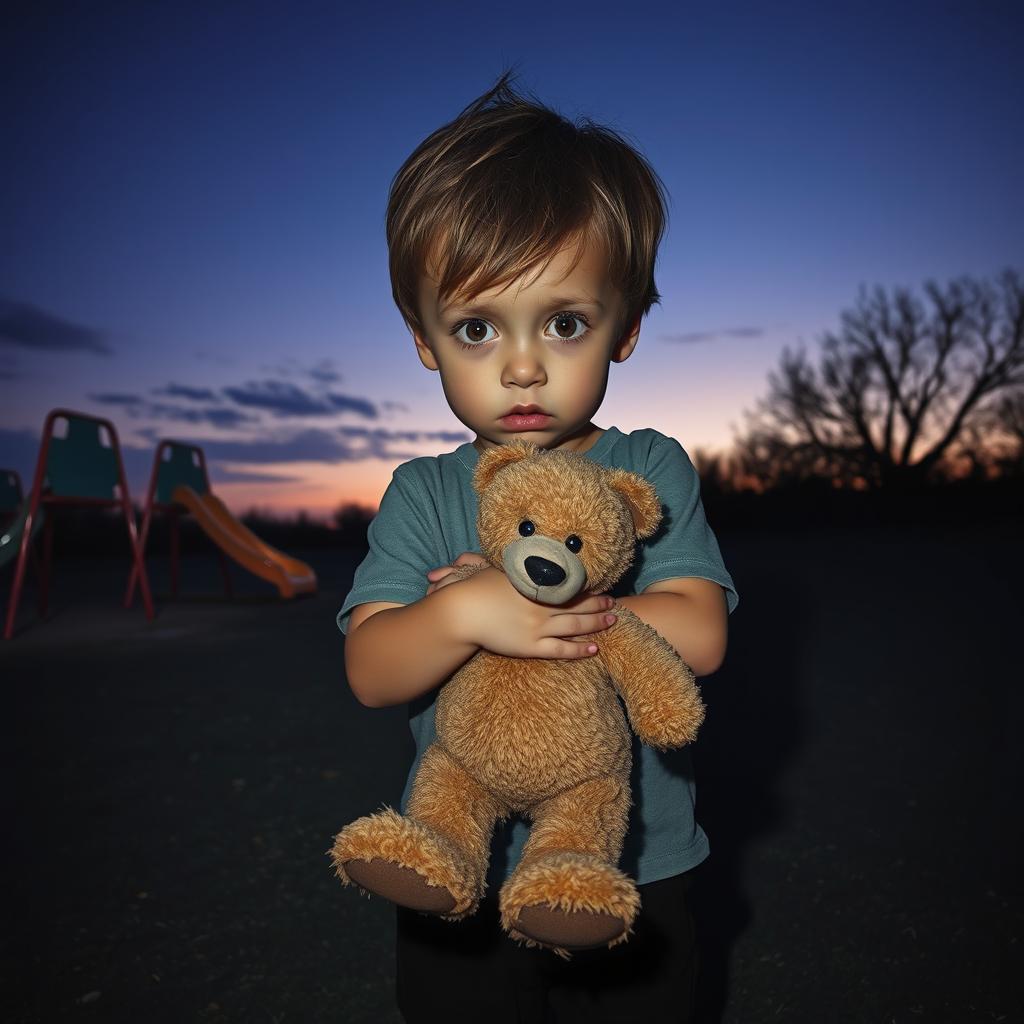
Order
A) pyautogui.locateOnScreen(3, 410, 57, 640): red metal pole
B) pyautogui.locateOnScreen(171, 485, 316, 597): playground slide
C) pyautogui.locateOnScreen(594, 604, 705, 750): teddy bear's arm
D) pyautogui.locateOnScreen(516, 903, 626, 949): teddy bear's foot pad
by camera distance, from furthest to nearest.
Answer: pyautogui.locateOnScreen(171, 485, 316, 597): playground slide, pyautogui.locateOnScreen(3, 410, 57, 640): red metal pole, pyautogui.locateOnScreen(594, 604, 705, 750): teddy bear's arm, pyautogui.locateOnScreen(516, 903, 626, 949): teddy bear's foot pad

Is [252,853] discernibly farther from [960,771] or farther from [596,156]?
[960,771]

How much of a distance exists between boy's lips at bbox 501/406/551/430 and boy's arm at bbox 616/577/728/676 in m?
0.23

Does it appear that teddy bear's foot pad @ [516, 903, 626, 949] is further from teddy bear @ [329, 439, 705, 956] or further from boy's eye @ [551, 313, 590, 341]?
boy's eye @ [551, 313, 590, 341]

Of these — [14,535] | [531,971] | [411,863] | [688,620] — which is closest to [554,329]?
[688,620]

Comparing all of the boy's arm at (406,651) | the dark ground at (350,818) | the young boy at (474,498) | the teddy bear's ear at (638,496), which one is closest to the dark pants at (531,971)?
the young boy at (474,498)

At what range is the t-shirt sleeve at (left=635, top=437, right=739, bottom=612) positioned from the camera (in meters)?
1.08

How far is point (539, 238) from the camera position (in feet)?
3.31

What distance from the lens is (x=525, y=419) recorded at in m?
1.02

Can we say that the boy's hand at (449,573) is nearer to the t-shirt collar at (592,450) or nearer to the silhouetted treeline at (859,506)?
the t-shirt collar at (592,450)

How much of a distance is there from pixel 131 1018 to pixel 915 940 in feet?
5.02

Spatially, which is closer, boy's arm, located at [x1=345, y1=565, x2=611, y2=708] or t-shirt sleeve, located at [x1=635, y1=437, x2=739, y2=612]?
boy's arm, located at [x1=345, y1=565, x2=611, y2=708]

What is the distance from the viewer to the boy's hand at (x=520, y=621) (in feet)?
2.76

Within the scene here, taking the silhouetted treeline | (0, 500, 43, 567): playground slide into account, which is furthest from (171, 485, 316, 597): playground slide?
the silhouetted treeline

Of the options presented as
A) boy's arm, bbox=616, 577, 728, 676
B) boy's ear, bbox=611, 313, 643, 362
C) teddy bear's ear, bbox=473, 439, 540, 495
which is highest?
boy's ear, bbox=611, 313, 643, 362
